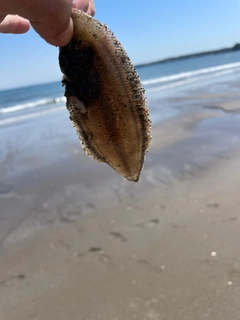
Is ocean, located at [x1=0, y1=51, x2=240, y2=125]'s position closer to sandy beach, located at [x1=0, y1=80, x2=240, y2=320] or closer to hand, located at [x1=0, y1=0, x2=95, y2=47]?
sandy beach, located at [x1=0, y1=80, x2=240, y2=320]

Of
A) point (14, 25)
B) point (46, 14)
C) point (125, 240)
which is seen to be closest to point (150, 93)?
point (125, 240)

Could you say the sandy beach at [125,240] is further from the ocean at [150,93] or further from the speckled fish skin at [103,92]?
the ocean at [150,93]

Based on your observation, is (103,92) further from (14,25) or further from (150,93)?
(150,93)

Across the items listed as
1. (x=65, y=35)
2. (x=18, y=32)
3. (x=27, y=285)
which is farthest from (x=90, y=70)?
(x=27, y=285)

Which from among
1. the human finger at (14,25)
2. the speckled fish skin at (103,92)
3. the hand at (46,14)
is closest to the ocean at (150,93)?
the speckled fish skin at (103,92)

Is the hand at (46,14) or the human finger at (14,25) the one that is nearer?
the hand at (46,14)

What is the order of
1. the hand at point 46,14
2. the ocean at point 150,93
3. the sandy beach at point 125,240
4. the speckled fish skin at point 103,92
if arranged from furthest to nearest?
the ocean at point 150,93 → the sandy beach at point 125,240 → the speckled fish skin at point 103,92 → the hand at point 46,14

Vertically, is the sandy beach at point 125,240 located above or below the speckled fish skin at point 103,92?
below

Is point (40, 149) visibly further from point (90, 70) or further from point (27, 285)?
point (90, 70)
